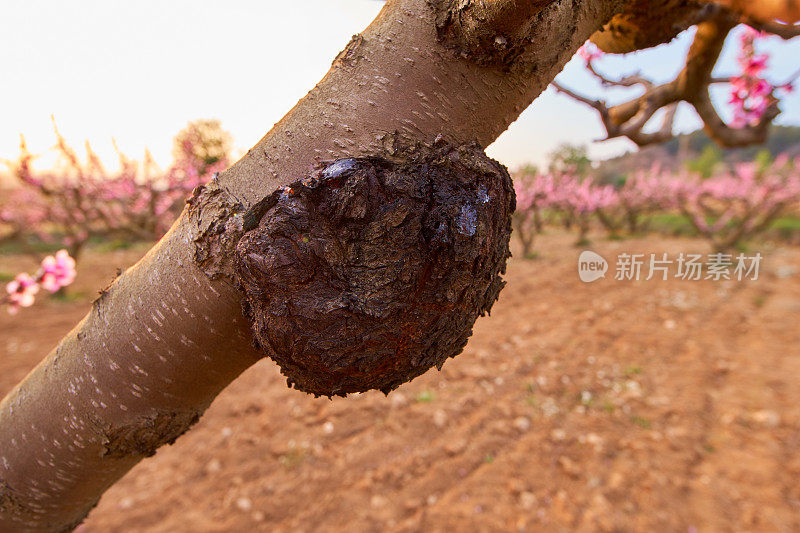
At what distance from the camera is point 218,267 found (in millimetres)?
562

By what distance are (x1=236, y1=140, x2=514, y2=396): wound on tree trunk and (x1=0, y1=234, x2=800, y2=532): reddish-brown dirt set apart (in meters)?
1.69

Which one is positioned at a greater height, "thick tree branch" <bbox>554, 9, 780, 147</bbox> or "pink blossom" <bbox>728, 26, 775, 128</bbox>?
"pink blossom" <bbox>728, 26, 775, 128</bbox>

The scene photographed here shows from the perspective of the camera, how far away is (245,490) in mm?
2137

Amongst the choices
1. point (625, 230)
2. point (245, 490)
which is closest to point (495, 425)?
point (245, 490)

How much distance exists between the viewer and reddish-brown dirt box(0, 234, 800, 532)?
77.3 inches

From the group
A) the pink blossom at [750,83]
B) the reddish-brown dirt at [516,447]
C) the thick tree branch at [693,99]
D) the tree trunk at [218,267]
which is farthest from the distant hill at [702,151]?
the tree trunk at [218,267]

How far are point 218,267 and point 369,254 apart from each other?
0.21 meters

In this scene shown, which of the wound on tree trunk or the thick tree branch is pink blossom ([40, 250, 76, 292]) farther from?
the thick tree branch

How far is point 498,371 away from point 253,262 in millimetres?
2989

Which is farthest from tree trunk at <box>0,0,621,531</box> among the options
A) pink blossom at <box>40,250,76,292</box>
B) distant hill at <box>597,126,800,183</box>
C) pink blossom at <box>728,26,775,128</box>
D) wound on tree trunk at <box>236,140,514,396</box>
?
distant hill at <box>597,126,800,183</box>

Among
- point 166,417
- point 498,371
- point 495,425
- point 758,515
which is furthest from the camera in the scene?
point 498,371

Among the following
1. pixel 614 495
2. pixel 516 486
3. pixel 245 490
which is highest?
pixel 614 495

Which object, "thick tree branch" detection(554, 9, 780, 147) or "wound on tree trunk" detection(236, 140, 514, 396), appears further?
"thick tree branch" detection(554, 9, 780, 147)

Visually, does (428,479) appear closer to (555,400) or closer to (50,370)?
(555,400)
